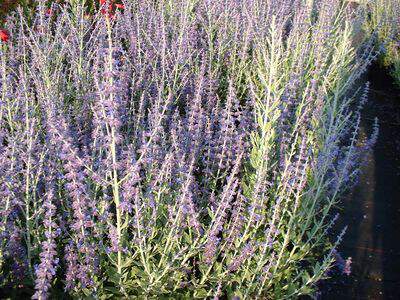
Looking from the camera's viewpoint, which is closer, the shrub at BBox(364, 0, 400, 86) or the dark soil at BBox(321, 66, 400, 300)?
the dark soil at BBox(321, 66, 400, 300)

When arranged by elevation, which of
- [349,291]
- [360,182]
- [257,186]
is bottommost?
[349,291]

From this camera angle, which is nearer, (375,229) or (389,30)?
(375,229)

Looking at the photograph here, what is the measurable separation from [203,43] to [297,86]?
1257 millimetres

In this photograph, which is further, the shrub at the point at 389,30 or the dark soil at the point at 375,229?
the shrub at the point at 389,30

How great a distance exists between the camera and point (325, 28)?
4430 millimetres

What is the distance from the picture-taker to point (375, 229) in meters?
3.44

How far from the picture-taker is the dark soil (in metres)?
2.87

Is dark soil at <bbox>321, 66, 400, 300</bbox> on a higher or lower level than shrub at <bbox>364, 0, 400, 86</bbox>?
lower

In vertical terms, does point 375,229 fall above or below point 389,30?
below

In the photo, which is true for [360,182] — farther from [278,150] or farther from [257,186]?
[257,186]

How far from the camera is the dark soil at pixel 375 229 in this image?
2.87m

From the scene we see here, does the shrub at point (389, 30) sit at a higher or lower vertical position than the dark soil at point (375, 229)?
higher

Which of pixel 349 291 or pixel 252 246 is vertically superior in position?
pixel 252 246

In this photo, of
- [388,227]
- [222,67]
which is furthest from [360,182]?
[222,67]
